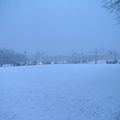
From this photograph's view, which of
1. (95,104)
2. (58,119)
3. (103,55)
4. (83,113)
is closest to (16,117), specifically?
(58,119)

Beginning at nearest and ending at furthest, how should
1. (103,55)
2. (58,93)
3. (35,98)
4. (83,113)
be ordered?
(83,113) < (35,98) < (58,93) < (103,55)

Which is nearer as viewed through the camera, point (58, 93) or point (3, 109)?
point (3, 109)

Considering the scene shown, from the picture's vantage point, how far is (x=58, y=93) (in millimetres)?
18578

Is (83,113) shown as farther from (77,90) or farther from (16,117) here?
(77,90)

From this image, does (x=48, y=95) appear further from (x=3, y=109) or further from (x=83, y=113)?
(x=83, y=113)

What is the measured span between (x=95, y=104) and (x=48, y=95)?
158 inches

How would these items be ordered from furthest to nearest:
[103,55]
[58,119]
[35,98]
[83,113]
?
1. [103,55]
2. [35,98]
3. [83,113]
4. [58,119]

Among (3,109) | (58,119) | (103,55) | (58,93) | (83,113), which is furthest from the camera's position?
(103,55)

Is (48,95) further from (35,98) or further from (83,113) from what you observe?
(83,113)

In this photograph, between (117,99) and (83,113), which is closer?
(83,113)

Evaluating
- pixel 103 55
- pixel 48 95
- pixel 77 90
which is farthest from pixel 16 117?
pixel 103 55

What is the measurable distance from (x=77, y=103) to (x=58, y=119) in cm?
315

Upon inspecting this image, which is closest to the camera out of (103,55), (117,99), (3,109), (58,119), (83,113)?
(58,119)

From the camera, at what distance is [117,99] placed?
1556cm
